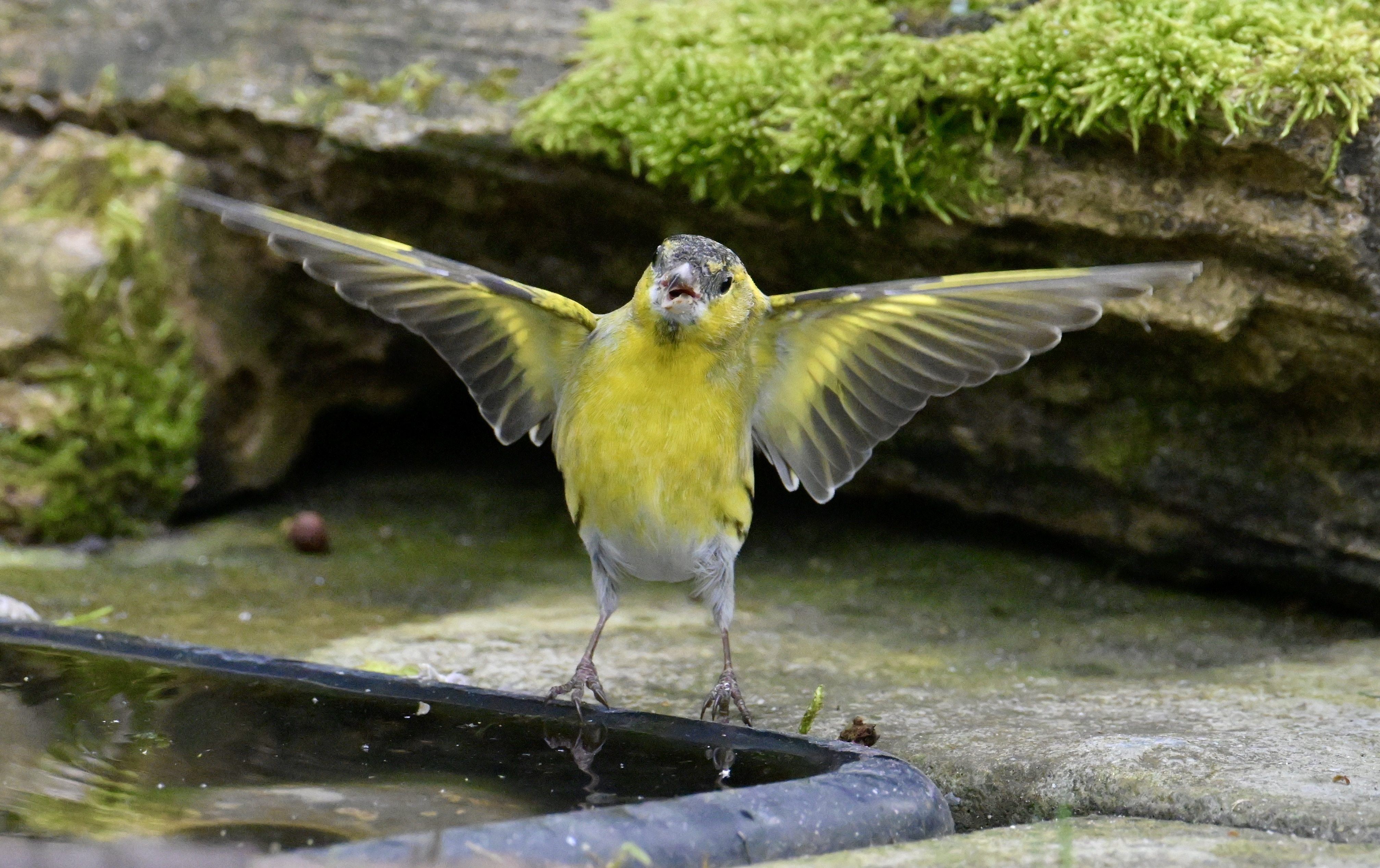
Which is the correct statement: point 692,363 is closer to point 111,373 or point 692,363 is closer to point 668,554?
point 668,554

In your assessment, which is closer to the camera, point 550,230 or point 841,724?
point 841,724

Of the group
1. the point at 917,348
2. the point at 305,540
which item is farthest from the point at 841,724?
the point at 305,540

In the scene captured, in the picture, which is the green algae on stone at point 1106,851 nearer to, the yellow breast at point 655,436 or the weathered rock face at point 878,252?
the yellow breast at point 655,436

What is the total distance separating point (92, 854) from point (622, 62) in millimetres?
3543

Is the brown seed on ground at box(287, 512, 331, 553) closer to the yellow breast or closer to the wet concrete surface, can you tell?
the wet concrete surface

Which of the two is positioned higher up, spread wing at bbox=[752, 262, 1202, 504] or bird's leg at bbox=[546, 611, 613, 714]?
spread wing at bbox=[752, 262, 1202, 504]

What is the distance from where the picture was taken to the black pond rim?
210 centimetres

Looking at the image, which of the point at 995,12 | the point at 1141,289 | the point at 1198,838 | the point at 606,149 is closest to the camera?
the point at 1198,838

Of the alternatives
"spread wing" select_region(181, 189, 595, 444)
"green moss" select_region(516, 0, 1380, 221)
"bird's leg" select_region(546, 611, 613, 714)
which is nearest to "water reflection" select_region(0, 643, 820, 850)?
"bird's leg" select_region(546, 611, 613, 714)

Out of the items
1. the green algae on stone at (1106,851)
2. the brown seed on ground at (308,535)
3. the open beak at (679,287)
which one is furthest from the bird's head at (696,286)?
the brown seed on ground at (308,535)

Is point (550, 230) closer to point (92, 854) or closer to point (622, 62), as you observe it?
point (622, 62)

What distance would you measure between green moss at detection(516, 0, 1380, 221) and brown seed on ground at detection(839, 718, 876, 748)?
1779 mm

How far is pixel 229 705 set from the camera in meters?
3.06

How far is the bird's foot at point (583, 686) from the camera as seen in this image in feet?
10.6
